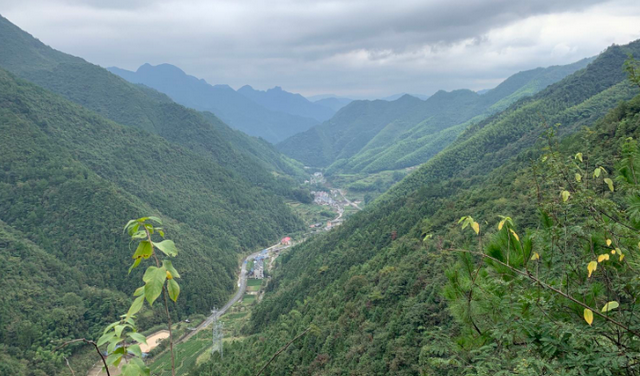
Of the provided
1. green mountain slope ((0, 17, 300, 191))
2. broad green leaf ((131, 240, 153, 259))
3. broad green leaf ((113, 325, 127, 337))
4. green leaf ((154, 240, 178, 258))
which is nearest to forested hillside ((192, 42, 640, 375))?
green leaf ((154, 240, 178, 258))

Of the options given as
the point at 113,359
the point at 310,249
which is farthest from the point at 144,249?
the point at 310,249

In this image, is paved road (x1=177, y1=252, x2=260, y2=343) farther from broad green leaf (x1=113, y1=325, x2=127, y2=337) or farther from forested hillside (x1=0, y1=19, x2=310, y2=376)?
broad green leaf (x1=113, y1=325, x2=127, y2=337)

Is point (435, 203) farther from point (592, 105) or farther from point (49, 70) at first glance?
point (49, 70)

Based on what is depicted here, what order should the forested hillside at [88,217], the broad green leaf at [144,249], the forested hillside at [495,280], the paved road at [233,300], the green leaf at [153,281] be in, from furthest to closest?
the paved road at [233,300] → the forested hillside at [88,217] → the forested hillside at [495,280] → the broad green leaf at [144,249] → the green leaf at [153,281]

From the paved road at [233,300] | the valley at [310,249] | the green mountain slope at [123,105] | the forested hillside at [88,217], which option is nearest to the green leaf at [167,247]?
the valley at [310,249]

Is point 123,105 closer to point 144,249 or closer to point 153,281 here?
point 144,249

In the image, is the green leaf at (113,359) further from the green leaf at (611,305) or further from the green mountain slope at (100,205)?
the green mountain slope at (100,205)
